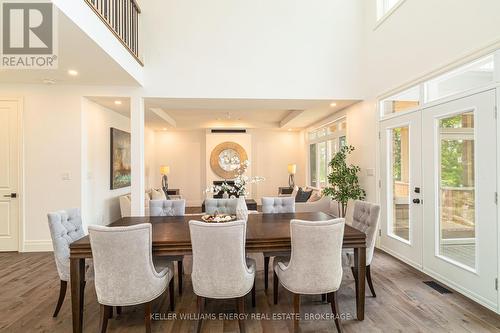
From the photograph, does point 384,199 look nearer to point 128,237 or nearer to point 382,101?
point 382,101

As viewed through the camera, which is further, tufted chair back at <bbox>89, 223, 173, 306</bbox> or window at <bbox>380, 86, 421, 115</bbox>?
window at <bbox>380, 86, 421, 115</bbox>

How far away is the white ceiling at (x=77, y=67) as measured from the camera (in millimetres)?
2824

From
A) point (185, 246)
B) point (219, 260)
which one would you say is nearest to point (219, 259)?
point (219, 260)

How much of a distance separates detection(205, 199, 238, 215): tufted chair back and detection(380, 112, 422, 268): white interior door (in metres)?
2.44

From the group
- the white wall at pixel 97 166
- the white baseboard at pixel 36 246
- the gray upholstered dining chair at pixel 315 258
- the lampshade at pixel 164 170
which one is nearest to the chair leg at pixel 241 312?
the gray upholstered dining chair at pixel 315 258

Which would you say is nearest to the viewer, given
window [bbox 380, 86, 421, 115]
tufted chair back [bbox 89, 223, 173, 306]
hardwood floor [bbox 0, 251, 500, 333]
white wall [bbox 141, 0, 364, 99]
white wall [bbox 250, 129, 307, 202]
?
tufted chair back [bbox 89, 223, 173, 306]

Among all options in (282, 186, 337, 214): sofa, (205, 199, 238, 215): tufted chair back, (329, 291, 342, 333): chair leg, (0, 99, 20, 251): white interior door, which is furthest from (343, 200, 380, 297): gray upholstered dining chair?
(0, 99, 20, 251): white interior door

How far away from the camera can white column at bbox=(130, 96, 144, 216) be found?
15.3 ft

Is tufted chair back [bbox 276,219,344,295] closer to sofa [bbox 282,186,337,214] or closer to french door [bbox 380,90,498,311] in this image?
french door [bbox 380,90,498,311]

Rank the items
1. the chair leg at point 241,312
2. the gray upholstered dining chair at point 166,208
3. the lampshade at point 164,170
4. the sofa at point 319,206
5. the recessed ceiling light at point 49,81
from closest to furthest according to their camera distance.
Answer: the chair leg at point 241,312, the gray upholstered dining chair at point 166,208, the recessed ceiling light at point 49,81, the sofa at point 319,206, the lampshade at point 164,170

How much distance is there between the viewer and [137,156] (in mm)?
4656

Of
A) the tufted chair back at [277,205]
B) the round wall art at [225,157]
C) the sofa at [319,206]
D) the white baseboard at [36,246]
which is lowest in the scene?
the white baseboard at [36,246]

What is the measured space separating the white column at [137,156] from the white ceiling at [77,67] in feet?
1.37

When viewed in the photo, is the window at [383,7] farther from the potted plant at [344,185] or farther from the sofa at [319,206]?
the sofa at [319,206]
